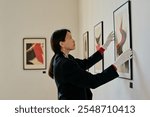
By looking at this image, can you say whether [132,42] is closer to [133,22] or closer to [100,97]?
[133,22]

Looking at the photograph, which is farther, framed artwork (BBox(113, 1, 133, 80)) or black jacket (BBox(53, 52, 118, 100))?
framed artwork (BBox(113, 1, 133, 80))

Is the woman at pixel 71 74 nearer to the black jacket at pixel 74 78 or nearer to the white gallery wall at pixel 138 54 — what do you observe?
the black jacket at pixel 74 78

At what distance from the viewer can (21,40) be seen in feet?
17.2

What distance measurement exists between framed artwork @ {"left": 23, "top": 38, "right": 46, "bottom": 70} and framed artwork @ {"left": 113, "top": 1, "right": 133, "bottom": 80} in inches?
118

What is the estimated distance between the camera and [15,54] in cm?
522

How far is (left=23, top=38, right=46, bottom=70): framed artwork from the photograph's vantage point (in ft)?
17.1

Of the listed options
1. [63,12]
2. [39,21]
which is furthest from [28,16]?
[63,12]

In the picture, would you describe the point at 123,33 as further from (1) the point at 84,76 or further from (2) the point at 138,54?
(1) the point at 84,76

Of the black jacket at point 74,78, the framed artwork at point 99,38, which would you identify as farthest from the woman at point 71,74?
the framed artwork at point 99,38

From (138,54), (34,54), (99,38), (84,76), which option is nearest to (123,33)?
(138,54)

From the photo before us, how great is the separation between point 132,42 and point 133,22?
18cm

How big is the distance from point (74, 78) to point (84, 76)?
0.08 metres

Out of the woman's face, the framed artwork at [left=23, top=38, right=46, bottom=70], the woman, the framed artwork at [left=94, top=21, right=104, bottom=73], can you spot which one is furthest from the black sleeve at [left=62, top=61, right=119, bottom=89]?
the framed artwork at [left=23, top=38, right=46, bottom=70]

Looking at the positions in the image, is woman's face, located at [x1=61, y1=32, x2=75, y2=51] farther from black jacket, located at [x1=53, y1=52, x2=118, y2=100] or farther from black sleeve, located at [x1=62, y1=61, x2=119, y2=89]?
black sleeve, located at [x1=62, y1=61, x2=119, y2=89]
